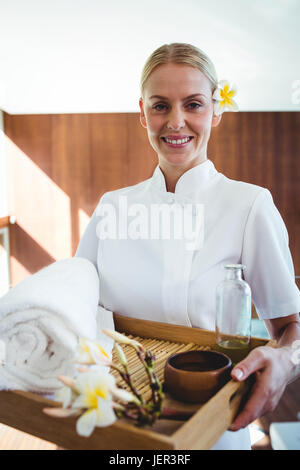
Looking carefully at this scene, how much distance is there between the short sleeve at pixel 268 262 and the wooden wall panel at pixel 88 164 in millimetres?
4239

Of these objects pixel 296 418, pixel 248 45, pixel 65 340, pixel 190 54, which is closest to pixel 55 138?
pixel 248 45

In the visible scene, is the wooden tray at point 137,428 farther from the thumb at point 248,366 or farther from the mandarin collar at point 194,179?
the mandarin collar at point 194,179

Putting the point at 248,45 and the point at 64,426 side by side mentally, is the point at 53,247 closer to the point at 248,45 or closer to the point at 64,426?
the point at 248,45

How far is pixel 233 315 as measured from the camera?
925mm

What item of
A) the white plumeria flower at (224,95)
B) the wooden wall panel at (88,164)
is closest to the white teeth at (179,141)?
the white plumeria flower at (224,95)

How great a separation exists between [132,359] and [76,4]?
2148mm

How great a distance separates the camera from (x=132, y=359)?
0.82 m

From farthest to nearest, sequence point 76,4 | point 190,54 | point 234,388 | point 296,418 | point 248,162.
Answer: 1. point 248,162
2. point 296,418
3. point 76,4
4. point 190,54
5. point 234,388

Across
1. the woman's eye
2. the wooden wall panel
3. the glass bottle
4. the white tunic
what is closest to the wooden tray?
the glass bottle

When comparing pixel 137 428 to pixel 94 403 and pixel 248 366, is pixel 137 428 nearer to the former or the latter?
pixel 94 403

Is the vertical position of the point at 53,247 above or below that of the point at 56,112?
below

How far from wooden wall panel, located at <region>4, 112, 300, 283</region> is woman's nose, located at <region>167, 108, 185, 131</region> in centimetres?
421
